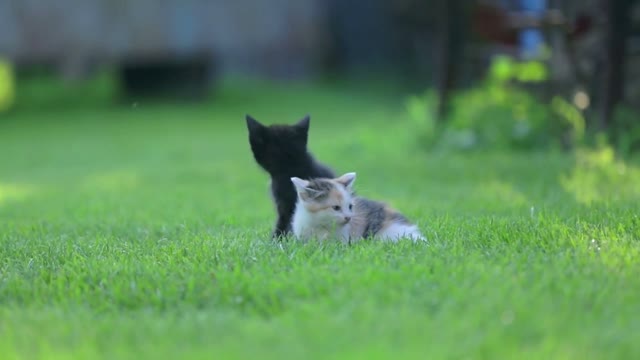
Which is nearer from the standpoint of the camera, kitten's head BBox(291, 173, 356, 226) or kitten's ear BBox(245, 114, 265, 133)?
kitten's head BBox(291, 173, 356, 226)

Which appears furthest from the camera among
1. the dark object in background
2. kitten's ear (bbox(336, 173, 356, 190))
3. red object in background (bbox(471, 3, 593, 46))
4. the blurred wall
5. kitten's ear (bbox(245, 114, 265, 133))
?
the dark object in background

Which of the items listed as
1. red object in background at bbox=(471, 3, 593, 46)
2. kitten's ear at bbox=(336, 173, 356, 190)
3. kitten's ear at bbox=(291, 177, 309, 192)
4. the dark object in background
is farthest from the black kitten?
the dark object in background

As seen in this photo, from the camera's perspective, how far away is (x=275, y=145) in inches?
255

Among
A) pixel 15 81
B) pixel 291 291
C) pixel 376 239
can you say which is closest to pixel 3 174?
pixel 376 239

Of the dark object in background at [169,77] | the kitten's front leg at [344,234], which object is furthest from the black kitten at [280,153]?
the dark object in background at [169,77]

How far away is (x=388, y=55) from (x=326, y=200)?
931 inches

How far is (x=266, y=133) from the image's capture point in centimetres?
650

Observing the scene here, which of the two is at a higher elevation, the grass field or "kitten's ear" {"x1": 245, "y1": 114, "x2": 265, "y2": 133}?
"kitten's ear" {"x1": 245, "y1": 114, "x2": 265, "y2": 133}

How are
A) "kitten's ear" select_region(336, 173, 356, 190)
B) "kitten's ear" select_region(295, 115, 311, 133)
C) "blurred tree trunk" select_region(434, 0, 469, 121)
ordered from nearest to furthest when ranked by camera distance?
"kitten's ear" select_region(336, 173, 356, 190)
"kitten's ear" select_region(295, 115, 311, 133)
"blurred tree trunk" select_region(434, 0, 469, 121)

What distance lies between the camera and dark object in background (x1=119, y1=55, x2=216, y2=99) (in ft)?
74.7

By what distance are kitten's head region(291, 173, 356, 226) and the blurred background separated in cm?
546

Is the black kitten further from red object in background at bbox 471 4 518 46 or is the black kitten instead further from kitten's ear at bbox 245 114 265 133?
red object in background at bbox 471 4 518 46

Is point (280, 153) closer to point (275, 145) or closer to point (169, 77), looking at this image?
point (275, 145)

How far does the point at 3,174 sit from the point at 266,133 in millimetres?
7498
